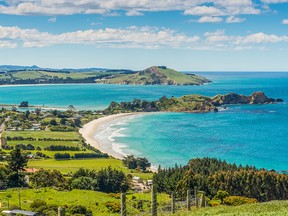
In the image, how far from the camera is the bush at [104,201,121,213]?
3906cm

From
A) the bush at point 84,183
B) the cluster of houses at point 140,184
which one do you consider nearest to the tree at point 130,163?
the cluster of houses at point 140,184

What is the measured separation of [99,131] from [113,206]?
9376 cm

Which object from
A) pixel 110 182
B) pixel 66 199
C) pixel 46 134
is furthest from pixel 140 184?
pixel 46 134

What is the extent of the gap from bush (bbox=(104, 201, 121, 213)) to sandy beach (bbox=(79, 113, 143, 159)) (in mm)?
53970

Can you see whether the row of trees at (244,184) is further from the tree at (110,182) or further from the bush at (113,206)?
the bush at (113,206)

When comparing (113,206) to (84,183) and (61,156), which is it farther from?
(61,156)

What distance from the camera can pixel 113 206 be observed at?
39781mm

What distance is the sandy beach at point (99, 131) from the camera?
102562 millimetres

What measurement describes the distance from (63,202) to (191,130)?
317ft

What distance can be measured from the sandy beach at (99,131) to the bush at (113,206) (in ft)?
177

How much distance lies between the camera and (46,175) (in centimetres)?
5725

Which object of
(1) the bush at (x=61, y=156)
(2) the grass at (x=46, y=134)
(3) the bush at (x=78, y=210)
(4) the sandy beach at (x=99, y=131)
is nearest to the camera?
(3) the bush at (x=78, y=210)

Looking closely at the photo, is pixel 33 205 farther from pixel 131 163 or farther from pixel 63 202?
pixel 131 163

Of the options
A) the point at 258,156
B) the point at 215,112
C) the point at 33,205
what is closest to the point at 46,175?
the point at 33,205
